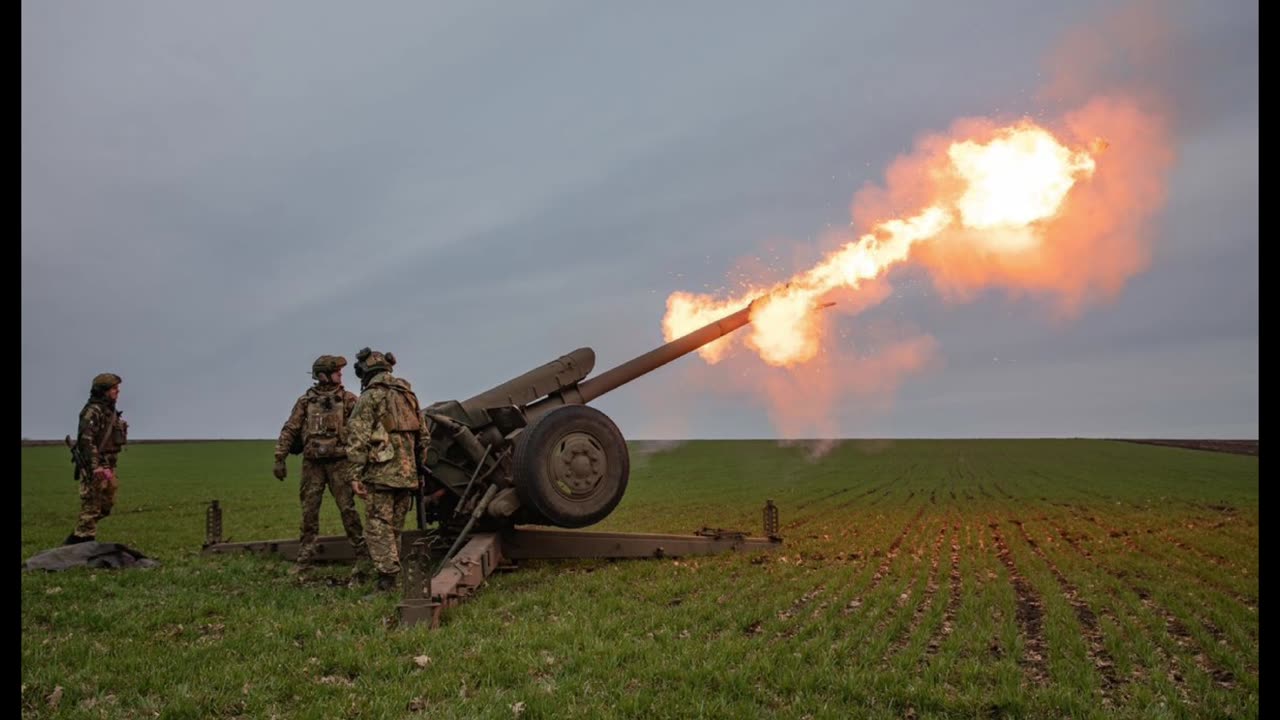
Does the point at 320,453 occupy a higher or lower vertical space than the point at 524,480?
higher

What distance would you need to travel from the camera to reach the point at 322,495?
11414mm

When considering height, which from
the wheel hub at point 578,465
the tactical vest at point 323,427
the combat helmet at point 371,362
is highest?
the combat helmet at point 371,362

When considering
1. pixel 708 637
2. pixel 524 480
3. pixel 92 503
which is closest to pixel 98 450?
pixel 92 503

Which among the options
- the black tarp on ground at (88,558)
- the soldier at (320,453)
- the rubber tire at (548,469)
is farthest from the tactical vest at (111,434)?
the rubber tire at (548,469)

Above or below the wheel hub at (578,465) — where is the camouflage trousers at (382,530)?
below

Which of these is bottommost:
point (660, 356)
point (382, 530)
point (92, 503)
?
point (382, 530)

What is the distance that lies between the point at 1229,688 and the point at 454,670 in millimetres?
5979

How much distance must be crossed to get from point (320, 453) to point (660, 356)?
5.23m

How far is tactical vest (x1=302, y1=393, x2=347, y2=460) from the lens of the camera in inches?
446

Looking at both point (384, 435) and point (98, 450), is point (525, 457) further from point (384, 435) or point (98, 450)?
point (98, 450)

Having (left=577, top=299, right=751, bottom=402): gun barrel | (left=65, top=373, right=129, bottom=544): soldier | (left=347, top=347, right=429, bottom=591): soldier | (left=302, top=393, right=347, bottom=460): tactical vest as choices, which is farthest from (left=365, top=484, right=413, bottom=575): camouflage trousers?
(left=65, top=373, right=129, bottom=544): soldier

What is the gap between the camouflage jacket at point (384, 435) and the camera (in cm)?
998

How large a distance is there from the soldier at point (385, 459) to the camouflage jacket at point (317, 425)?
1.37 meters

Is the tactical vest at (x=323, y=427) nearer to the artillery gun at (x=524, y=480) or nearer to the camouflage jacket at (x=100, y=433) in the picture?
the artillery gun at (x=524, y=480)
